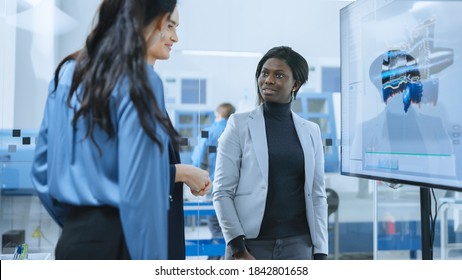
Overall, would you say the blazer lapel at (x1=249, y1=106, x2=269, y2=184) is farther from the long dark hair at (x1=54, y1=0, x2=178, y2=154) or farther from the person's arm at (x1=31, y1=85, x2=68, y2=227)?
the person's arm at (x1=31, y1=85, x2=68, y2=227)

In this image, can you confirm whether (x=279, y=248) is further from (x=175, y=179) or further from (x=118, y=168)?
(x=118, y=168)

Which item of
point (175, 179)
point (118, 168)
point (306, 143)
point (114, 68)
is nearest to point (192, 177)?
point (175, 179)

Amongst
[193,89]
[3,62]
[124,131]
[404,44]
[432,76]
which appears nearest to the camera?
[124,131]

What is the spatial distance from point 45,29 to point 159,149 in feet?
5.25

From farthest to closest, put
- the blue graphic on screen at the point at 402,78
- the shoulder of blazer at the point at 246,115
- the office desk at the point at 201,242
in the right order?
the office desk at the point at 201,242
the shoulder of blazer at the point at 246,115
the blue graphic on screen at the point at 402,78

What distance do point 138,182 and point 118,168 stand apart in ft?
0.22

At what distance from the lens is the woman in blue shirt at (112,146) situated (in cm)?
97

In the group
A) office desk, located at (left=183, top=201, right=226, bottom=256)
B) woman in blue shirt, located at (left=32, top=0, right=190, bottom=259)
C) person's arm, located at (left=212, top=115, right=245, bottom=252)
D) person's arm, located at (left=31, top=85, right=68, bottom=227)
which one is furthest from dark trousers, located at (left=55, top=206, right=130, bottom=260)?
office desk, located at (left=183, top=201, right=226, bottom=256)

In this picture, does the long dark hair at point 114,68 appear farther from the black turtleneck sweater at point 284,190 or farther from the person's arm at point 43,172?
the black turtleneck sweater at point 284,190

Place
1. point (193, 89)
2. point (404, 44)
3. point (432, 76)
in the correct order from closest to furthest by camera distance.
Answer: point (432, 76)
point (404, 44)
point (193, 89)

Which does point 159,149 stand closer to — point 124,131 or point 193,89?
point 124,131

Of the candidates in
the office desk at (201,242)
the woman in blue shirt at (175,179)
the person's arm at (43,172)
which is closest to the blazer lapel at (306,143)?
the woman in blue shirt at (175,179)

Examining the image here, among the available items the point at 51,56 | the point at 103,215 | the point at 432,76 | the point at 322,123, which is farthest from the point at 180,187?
the point at 322,123

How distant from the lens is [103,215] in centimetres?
101
